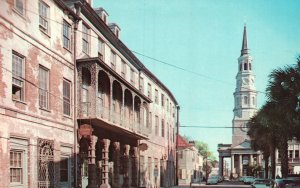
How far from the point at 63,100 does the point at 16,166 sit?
5.33m

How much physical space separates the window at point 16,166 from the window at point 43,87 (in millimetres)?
2795

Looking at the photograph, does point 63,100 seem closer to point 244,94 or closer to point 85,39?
point 85,39

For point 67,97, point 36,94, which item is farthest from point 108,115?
point 36,94

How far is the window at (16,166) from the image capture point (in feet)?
60.0

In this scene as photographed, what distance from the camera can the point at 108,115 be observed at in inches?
1087

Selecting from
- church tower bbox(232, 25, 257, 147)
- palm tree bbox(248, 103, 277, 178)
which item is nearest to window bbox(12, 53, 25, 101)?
palm tree bbox(248, 103, 277, 178)

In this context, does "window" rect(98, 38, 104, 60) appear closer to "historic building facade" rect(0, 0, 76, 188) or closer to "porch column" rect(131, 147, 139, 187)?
"historic building facade" rect(0, 0, 76, 188)

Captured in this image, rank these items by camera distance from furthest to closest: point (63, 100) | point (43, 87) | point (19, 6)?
point (63, 100) < point (43, 87) < point (19, 6)

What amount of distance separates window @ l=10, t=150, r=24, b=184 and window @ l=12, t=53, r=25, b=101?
86.0 inches

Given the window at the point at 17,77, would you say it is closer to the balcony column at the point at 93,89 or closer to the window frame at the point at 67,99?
the window frame at the point at 67,99

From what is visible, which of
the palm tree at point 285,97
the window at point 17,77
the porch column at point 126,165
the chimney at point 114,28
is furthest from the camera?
the chimney at point 114,28

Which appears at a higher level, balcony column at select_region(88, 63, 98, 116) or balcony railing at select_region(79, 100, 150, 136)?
balcony column at select_region(88, 63, 98, 116)

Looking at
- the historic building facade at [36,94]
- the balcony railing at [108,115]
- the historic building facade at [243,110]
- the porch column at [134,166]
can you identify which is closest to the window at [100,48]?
the balcony railing at [108,115]

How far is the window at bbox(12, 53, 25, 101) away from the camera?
18.5 metres
